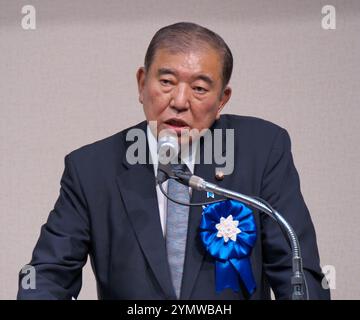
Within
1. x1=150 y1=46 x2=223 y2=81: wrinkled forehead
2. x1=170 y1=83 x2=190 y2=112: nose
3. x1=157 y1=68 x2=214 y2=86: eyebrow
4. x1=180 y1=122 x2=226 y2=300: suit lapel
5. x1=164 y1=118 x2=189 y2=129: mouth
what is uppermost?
x1=150 y1=46 x2=223 y2=81: wrinkled forehead

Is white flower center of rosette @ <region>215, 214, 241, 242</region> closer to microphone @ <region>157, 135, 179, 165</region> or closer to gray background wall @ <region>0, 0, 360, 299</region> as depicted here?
microphone @ <region>157, 135, 179, 165</region>

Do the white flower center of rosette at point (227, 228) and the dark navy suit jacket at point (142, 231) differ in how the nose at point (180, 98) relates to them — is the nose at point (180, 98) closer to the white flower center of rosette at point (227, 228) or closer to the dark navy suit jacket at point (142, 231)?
the dark navy suit jacket at point (142, 231)

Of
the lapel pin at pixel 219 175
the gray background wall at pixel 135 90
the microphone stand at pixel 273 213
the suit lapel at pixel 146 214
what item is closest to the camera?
the microphone stand at pixel 273 213

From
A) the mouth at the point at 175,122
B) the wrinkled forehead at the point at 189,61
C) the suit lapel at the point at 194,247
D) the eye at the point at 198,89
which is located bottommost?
the suit lapel at the point at 194,247

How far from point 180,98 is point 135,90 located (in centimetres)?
A: 98

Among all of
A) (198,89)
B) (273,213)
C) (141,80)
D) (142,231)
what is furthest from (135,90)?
(273,213)

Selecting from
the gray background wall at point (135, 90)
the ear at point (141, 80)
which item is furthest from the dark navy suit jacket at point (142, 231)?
the gray background wall at point (135, 90)

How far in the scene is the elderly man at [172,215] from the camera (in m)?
2.35

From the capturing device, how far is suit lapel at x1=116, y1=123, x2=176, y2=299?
7.67ft

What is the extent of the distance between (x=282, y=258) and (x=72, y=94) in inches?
50.0

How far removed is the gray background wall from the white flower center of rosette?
0.93m

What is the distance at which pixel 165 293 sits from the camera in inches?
91.5

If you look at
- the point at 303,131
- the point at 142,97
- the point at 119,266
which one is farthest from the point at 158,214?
the point at 303,131

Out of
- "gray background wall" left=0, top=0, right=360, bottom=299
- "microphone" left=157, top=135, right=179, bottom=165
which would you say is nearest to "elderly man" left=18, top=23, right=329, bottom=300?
"microphone" left=157, top=135, right=179, bottom=165
